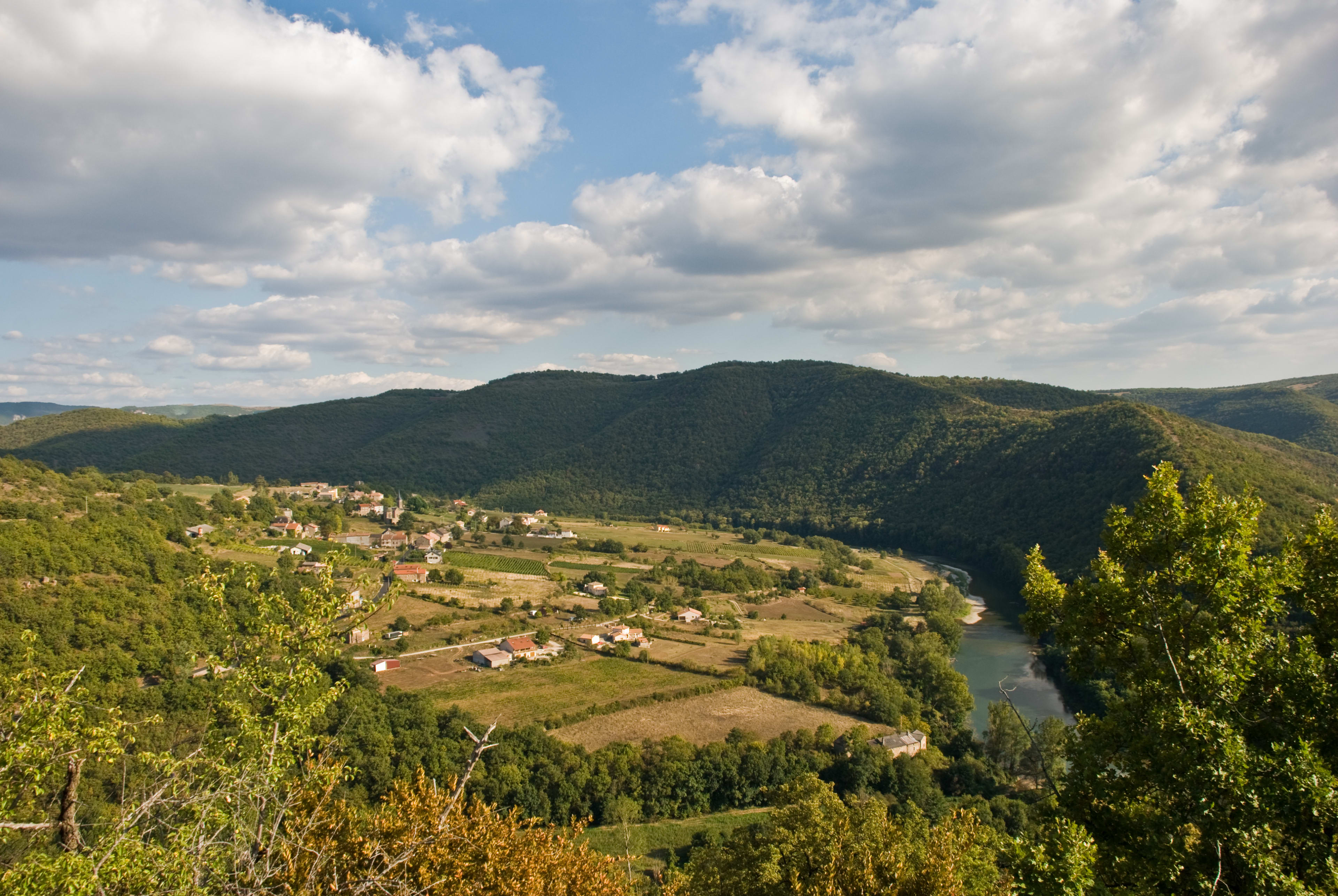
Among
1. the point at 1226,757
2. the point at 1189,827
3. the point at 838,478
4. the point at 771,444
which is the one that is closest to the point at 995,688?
the point at 1189,827

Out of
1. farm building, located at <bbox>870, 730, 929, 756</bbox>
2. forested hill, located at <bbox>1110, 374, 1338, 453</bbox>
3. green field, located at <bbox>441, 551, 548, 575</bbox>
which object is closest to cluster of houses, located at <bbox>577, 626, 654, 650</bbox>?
farm building, located at <bbox>870, 730, 929, 756</bbox>

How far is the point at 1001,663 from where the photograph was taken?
146 feet

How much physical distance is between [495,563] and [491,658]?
26.5 m

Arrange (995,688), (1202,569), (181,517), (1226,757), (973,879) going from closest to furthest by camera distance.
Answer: (1226,757), (1202,569), (973,879), (995,688), (181,517)

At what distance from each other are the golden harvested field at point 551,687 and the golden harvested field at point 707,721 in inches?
55.9

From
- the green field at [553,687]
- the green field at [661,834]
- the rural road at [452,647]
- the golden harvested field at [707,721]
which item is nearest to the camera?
the green field at [661,834]

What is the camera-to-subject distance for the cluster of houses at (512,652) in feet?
134

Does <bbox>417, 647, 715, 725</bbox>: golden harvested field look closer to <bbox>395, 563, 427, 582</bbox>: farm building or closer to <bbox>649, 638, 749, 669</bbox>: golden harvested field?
<bbox>649, 638, 749, 669</bbox>: golden harvested field

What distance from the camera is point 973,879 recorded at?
1107 centimetres

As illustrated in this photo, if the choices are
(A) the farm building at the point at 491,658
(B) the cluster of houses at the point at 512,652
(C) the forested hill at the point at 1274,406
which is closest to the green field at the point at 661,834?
(A) the farm building at the point at 491,658

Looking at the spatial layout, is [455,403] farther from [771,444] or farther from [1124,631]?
[1124,631]

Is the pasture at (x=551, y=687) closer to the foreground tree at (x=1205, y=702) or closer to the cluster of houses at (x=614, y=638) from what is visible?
the cluster of houses at (x=614, y=638)

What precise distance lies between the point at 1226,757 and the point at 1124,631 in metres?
2.07

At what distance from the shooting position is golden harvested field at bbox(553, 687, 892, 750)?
105 feet
